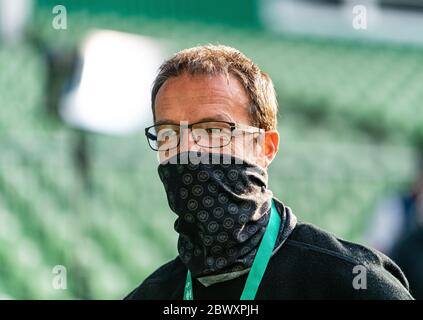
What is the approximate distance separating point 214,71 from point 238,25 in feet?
23.5

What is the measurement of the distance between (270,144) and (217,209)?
0.57 feet

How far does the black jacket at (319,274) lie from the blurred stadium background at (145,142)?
1.88m

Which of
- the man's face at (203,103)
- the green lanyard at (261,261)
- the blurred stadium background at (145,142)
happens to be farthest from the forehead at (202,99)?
the blurred stadium background at (145,142)

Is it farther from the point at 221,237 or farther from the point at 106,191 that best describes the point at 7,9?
the point at 221,237

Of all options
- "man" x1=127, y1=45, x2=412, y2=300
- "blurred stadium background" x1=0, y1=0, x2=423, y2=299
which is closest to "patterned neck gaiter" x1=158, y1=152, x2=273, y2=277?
"man" x1=127, y1=45, x2=412, y2=300

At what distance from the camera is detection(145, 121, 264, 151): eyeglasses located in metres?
1.54

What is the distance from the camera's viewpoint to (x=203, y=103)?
1538 mm

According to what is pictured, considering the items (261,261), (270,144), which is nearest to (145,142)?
(270,144)

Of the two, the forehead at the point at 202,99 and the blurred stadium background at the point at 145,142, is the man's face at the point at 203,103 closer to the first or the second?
the forehead at the point at 202,99

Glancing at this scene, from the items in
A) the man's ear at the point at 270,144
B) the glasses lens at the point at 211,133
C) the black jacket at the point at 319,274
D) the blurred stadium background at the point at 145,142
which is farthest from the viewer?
the blurred stadium background at the point at 145,142

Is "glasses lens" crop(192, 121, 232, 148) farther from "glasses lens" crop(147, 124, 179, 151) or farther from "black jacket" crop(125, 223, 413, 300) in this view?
"black jacket" crop(125, 223, 413, 300)

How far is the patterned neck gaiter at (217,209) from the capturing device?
5.07 feet

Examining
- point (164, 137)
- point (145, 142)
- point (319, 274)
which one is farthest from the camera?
point (145, 142)

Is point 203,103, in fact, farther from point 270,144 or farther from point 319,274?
point 319,274
